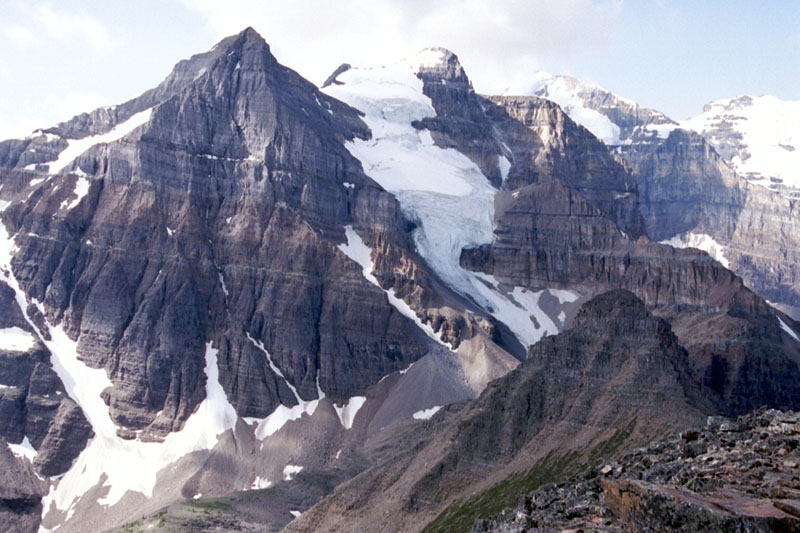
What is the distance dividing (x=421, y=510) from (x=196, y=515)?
5029 centimetres

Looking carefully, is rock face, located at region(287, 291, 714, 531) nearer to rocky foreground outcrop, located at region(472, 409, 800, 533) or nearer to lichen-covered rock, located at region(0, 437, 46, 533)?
rocky foreground outcrop, located at region(472, 409, 800, 533)

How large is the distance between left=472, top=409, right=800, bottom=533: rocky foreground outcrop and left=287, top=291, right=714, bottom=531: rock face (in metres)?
57.1

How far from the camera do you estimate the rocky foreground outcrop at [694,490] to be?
130 feet

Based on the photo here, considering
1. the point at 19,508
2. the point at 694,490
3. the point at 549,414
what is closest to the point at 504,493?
the point at 549,414

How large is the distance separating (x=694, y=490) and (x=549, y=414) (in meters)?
83.5

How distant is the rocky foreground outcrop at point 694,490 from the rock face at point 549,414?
57080mm

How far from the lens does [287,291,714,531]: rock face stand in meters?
120

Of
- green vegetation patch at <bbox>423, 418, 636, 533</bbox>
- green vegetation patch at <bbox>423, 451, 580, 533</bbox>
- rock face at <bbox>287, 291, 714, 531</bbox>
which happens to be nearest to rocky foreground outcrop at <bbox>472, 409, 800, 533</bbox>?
green vegetation patch at <bbox>423, 418, 636, 533</bbox>

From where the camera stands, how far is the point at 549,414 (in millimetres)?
127375

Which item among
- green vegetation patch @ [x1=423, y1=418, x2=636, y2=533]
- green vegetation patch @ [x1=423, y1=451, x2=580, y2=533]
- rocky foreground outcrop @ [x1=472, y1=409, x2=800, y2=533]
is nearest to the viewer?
rocky foreground outcrop @ [x1=472, y1=409, x2=800, y2=533]

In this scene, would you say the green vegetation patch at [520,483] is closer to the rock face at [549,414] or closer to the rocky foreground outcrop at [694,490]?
the rock face at [549,414]

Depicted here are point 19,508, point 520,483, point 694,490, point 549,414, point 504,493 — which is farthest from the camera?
point 19,508

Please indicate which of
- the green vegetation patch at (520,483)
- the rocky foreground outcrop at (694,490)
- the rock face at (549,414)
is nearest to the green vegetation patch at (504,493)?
the green vegetation patch at (520,483)

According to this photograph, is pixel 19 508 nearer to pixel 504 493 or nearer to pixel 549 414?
pixel 549 414
